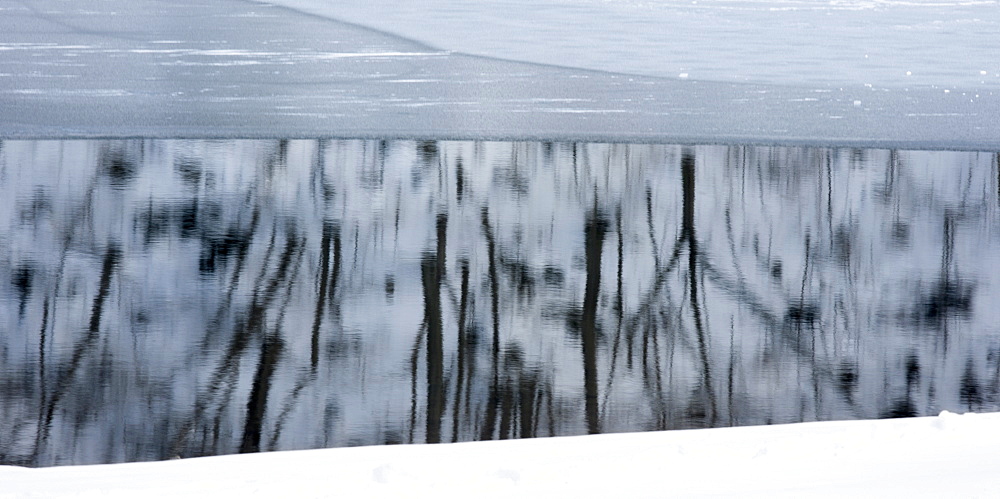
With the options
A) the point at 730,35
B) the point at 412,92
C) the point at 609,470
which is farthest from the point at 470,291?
the point at 730,35

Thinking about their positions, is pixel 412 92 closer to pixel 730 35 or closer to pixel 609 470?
pixel 730 35

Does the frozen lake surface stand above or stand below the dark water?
above

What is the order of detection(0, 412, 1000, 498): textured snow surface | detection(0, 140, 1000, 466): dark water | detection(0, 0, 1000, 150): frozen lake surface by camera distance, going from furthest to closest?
detection(0, 0, 1000, 150): frozen lake surface → detection(0, 140, 1000, 466): dark water → detection(0, 412, 1000, 498): textured snow surface

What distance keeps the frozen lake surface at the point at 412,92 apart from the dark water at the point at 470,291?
20cm

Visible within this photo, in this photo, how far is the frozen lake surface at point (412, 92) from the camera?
4.43 m

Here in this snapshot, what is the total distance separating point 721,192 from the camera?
156 inches

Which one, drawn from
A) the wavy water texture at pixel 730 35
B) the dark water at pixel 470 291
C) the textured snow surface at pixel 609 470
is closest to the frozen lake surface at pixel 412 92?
the wavy water texture at pixel 730 35

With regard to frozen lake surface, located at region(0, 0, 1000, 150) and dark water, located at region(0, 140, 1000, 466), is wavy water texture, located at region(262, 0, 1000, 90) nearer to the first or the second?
frozen lake surface, located at region(0, 0, 1000, 150)

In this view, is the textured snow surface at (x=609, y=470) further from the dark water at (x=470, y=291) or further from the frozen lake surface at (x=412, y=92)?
the frozen lake surface at (x=412, y=92)

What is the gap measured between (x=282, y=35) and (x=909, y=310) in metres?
4.16

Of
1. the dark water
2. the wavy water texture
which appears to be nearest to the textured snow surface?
the dark water

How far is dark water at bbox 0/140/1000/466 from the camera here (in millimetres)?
2736

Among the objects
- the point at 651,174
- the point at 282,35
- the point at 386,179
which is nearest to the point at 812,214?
A: the point at 651,174

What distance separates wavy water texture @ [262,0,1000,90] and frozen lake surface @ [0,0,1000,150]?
4 cm
